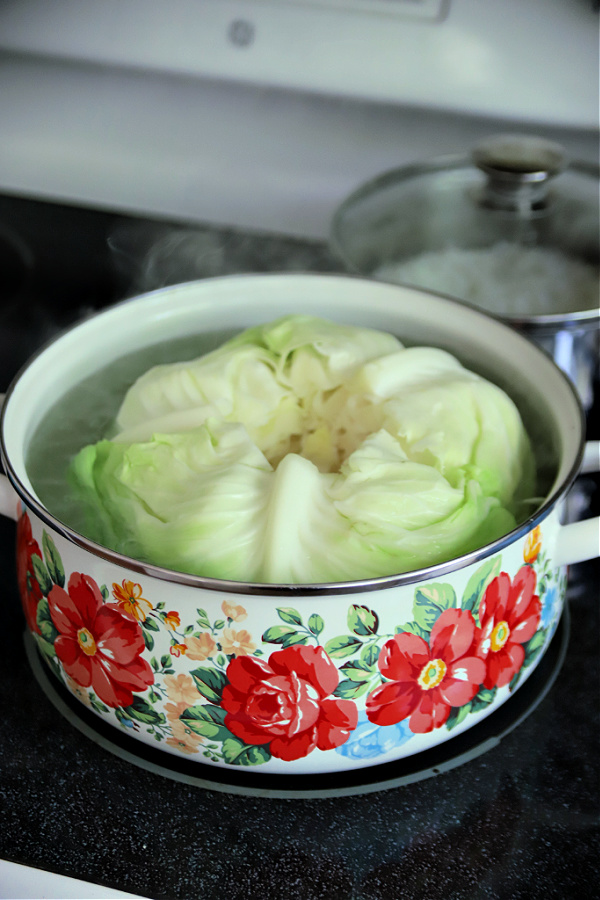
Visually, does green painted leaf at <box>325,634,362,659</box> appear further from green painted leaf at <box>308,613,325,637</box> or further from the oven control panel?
the oven control panel

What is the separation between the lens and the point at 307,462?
648 millimetres

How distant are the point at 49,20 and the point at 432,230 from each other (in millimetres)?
604

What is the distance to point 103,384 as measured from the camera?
0.83 meters

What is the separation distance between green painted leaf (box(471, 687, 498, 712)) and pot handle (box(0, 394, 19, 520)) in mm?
379

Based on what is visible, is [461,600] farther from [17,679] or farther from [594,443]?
[17,679]

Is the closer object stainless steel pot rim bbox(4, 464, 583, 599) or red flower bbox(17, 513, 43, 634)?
stainless steel pot rim bbox(4, 464, 583, 599)

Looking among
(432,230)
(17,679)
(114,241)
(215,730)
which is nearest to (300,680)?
(215,730)

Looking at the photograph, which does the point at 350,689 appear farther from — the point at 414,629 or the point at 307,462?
the point at 307,462

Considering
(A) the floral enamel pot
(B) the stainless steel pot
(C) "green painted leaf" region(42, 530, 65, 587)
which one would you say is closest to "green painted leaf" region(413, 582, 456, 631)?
(A) the floral enamel pot

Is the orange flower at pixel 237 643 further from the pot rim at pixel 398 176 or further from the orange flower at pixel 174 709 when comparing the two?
the pot rim at pixel 398 176

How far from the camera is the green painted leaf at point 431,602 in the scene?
55 centimetres

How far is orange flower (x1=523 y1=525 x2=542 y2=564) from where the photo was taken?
23.5 inches

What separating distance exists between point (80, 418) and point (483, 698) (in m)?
0.43

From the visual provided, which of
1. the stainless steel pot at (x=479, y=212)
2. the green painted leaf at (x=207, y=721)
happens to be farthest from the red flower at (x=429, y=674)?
the stainless steel pot at (x=479, y=212)
